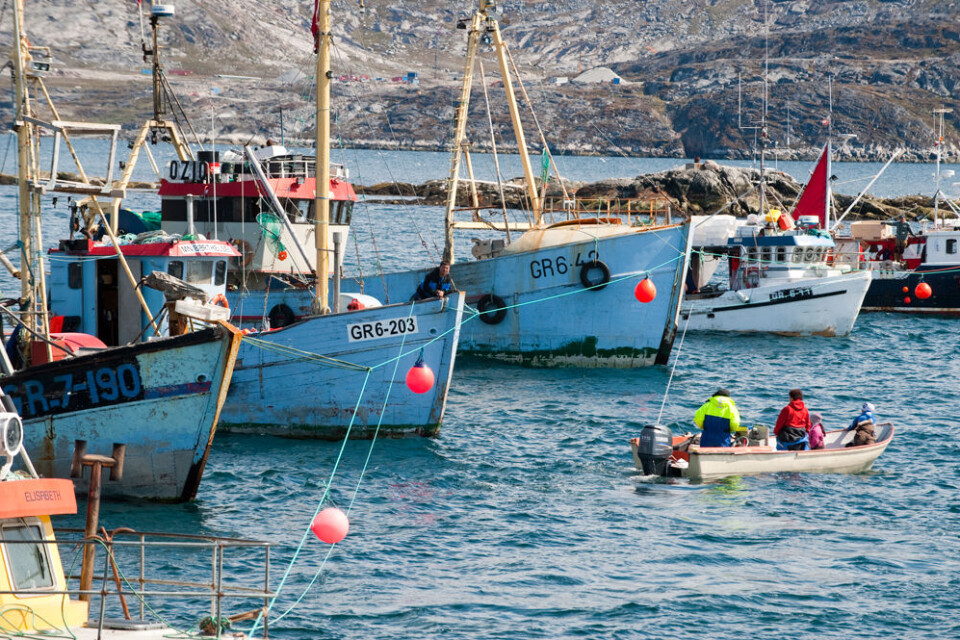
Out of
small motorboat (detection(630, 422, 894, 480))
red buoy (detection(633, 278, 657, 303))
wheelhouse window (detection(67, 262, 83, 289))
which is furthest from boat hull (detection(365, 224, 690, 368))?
small motorboat (detection(630, 422, 894, 480))

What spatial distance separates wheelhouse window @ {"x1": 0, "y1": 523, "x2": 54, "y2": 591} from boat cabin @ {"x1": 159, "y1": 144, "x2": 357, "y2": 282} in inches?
694

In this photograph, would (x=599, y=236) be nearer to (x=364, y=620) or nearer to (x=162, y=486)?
(x=162, y=486)

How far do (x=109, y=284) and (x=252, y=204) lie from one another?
6.79 m

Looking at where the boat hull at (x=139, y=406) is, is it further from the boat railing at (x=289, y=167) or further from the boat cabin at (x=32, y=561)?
the boat railing at (x=289, y=167)

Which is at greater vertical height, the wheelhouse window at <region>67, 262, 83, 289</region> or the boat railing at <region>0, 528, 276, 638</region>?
the wheelhouse window at <region>67, 262, 83, 289</region>

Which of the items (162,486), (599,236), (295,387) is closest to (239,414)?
(295,387)

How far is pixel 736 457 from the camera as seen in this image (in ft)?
64.2

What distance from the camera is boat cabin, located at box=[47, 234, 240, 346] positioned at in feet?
73.1

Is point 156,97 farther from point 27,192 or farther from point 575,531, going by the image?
point 575,531

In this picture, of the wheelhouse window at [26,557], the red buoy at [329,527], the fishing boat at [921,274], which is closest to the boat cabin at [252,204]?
the red buoy at [329,527]

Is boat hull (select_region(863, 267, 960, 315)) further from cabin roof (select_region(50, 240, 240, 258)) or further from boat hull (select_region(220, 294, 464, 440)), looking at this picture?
cabin roof (select_region(50, 240, 240, 258))

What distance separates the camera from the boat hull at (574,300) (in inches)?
1153

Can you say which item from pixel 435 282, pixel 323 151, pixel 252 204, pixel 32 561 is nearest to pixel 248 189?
pixel 252 204

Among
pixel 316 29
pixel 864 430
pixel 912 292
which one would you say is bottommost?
pixel 864 430
